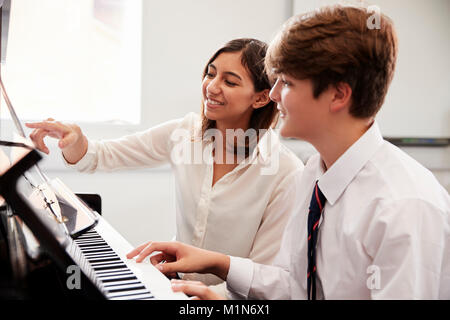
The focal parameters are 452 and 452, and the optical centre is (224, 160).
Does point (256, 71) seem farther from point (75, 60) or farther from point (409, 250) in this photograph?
point (75, 60)

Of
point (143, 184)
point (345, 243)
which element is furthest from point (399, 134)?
point (345, 243)

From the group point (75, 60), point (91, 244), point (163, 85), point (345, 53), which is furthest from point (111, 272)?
point (75, 60)

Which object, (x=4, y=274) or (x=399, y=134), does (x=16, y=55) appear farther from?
(x=399, y=134)

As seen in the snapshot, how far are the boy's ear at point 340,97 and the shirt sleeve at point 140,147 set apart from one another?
0.88 m

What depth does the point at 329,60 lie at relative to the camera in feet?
3.13

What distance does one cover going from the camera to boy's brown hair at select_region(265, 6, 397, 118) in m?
0.94

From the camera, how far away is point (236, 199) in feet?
5.15

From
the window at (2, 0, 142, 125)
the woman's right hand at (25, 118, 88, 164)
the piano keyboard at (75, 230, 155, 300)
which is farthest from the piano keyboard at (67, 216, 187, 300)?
the window at (2, 0, 142, 125)

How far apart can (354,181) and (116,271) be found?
1.88 ft

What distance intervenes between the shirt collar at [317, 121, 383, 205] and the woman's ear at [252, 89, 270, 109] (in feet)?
2.38

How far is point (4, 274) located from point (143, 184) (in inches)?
92.2

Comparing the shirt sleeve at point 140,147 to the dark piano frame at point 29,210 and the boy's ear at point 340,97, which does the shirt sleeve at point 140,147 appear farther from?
the dark piano frame at point 29,210

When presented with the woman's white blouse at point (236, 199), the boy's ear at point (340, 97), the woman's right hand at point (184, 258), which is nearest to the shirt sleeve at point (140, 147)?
the woman's white blouse at point (236, 199)

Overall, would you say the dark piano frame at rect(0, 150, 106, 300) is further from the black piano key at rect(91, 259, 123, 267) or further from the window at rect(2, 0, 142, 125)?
the window at rect(2, 0, 142, 125)
